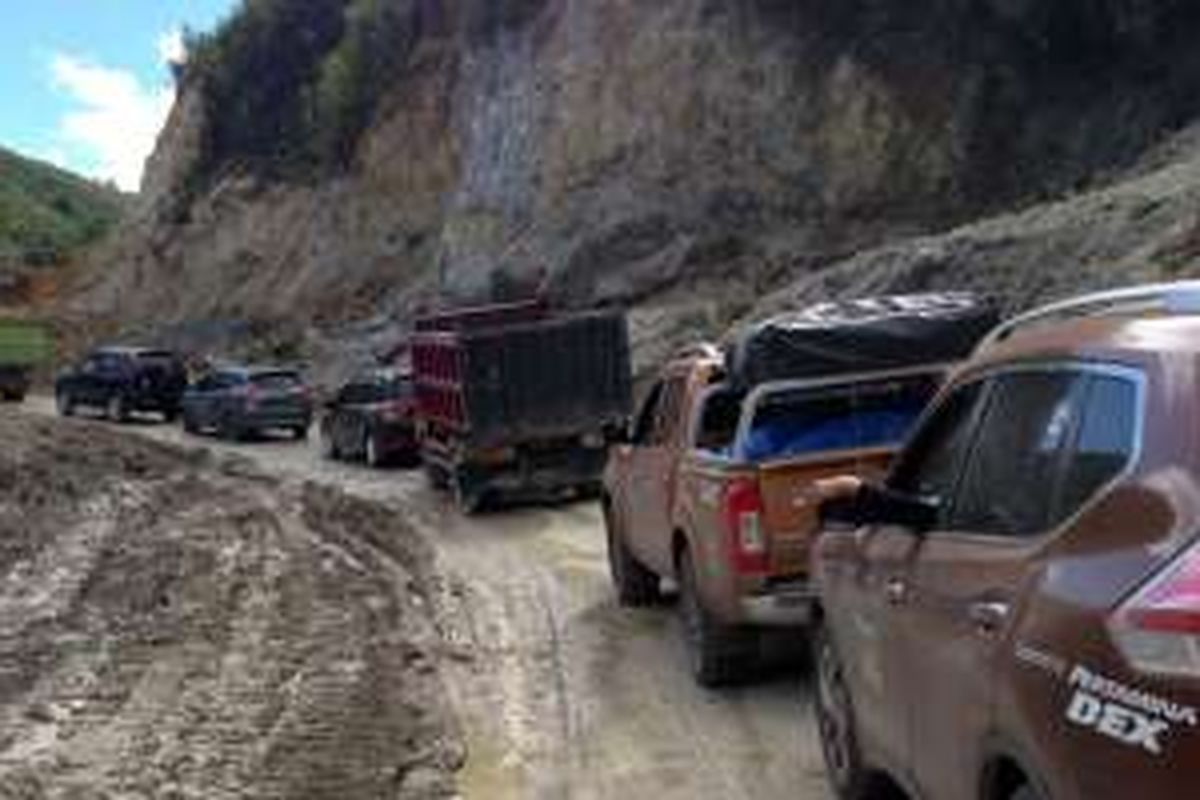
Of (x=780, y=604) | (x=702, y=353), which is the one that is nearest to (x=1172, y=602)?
(x=780, y=604)

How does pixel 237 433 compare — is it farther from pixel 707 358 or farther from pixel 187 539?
pixel 707 358

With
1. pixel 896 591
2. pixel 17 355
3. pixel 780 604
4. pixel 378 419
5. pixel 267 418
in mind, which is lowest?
pixel 780 604

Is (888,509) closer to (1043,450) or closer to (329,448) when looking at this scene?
(1043,450)

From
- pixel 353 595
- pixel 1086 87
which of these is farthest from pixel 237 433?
pixel 353 595

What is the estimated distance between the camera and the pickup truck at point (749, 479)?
12648 millimetres

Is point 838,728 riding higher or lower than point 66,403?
lower

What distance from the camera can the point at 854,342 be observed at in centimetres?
1406

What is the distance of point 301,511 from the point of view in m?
26.8

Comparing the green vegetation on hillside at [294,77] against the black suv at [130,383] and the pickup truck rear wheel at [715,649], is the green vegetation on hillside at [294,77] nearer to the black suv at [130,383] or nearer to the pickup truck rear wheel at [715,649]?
the black suv at [130,383]

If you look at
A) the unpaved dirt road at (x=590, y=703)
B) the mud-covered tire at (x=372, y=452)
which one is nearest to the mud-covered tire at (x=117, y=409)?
the mud-covered tire at (x=372, y=452)

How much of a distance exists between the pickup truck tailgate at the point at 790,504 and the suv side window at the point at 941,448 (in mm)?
4929

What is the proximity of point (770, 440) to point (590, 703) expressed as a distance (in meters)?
1.72

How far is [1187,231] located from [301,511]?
1025cm

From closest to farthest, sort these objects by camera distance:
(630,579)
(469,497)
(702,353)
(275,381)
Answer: (702,353)
(630,579)
(469,497)
(275,381)
